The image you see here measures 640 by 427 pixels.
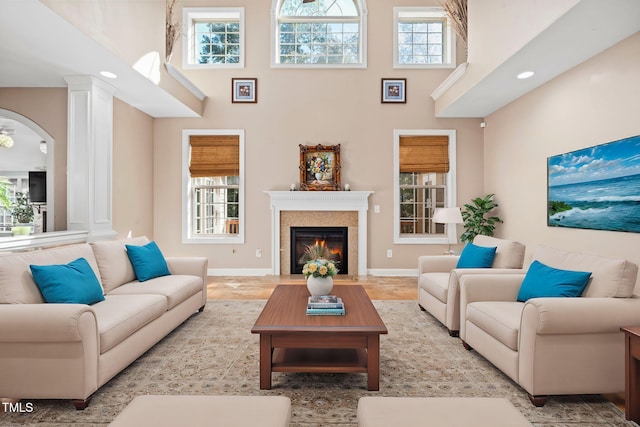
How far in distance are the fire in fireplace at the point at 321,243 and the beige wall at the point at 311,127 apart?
0.45m

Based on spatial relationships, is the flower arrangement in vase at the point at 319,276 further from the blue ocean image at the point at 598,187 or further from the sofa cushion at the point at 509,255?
the blue ocean image at the point at 598,187

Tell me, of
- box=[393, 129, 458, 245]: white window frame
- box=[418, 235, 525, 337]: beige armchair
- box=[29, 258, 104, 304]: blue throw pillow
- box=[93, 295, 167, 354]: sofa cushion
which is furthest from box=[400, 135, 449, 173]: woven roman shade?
box=[29, 258, 104, 304]: blue throw pillow

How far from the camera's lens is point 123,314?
263cm

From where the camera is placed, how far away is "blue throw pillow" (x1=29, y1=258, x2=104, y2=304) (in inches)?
99.4

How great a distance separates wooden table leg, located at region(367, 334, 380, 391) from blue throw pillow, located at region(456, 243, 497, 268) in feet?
6.07

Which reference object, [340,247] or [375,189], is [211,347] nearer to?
[340,247]

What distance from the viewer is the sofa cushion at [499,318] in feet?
7.99

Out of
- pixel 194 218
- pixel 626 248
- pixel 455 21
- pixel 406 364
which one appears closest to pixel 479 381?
pixel 406 364

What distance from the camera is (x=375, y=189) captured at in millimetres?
6281

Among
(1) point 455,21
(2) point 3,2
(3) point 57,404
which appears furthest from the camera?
(1) point 455,21

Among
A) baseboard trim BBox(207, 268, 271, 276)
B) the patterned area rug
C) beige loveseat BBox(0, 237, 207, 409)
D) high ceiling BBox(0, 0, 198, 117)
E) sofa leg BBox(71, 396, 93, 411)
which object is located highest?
high ceiling BBox(0, 0, 198, 117)

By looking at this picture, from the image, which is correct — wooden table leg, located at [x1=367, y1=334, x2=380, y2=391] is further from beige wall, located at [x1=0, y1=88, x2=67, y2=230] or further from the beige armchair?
beige wall, located at [x1=0, y1=88, x2=67, y2=230]

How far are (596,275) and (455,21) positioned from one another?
406cm

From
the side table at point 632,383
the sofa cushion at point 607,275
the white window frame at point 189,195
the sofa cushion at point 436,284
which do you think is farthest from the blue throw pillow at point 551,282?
the white window frame at point 189,195
